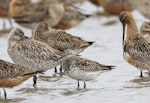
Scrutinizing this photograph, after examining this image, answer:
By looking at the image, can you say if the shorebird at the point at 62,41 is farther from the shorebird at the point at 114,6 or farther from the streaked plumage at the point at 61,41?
the shorebird at the point at 114,6

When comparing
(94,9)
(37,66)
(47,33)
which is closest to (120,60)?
(47,33)

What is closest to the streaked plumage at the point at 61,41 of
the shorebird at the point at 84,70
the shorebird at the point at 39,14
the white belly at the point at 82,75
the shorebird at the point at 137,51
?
the shorebird at the point at 137,51

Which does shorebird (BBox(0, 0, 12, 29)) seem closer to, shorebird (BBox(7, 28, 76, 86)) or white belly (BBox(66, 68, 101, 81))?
shorebird (BBox(7, 28, 76, 86))

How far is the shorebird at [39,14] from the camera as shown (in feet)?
55.2

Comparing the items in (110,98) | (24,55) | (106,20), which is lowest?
(110,98)

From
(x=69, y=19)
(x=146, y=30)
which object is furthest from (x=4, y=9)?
(x=146, y=30)

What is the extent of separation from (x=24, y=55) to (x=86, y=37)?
19.6 ft

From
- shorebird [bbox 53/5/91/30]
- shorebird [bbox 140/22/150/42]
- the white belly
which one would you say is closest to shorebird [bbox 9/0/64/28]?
shorebird [bbox 53/5/91/30]

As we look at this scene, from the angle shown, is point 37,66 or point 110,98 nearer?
point 110,98

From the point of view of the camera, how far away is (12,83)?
1011 cm

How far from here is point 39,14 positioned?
55.3 feet

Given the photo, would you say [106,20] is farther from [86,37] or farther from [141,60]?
[141,60]

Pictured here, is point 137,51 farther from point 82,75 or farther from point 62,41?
point 62,41

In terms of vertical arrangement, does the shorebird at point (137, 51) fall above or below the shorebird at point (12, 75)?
above
